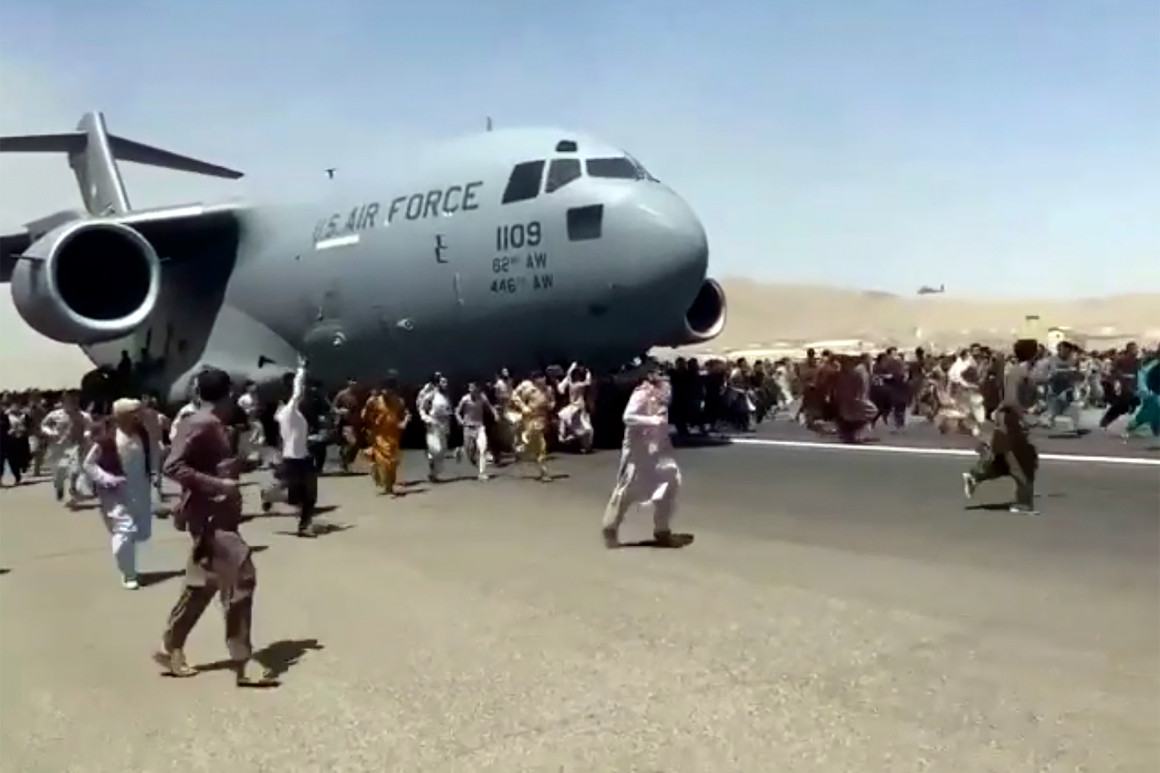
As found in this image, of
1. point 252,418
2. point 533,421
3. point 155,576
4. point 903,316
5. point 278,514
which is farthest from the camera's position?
point 903,316

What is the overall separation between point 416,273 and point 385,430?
4.21 m

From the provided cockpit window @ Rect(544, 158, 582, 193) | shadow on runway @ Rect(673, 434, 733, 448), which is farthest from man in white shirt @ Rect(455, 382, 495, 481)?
shadow on runway @ Rect(673, 434, 733, 448)

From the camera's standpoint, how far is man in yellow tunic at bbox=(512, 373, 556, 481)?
14102 mm

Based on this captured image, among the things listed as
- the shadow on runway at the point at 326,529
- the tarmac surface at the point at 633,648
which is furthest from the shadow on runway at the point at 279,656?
the shadow on runway at the point at 326,529

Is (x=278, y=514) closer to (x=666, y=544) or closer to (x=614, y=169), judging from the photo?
(x=666, y=544)

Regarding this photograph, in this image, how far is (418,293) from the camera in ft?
55.0

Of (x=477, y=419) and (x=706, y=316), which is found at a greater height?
(x=706, y=316)

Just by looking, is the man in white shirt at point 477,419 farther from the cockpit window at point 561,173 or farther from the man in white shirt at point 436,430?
the cockpit window at point 561,173

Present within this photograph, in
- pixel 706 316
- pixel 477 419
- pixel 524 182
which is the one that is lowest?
pixel 477 419

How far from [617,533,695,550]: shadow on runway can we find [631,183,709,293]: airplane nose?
5.93 meters

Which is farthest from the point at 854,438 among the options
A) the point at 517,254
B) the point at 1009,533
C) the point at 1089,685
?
the point at 1089,685

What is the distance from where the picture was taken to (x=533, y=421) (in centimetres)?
1416

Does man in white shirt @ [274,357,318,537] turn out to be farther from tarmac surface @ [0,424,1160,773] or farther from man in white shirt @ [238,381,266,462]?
man in white shirt @ [238,381,266,462]

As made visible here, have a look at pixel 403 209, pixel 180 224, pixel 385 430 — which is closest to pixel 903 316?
pixel 180 224
